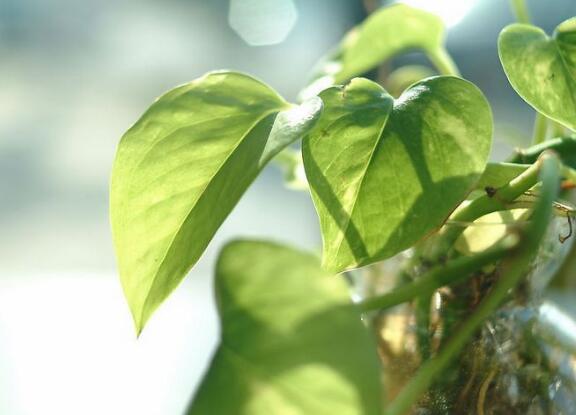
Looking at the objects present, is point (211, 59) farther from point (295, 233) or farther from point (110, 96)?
point (295, 233)

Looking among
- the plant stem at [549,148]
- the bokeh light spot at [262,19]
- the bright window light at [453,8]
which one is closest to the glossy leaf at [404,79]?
the bright window light at [453,8]

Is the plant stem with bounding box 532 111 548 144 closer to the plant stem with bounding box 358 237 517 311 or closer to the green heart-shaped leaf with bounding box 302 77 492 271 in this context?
the green heart-shaped leaf with bounding box 302 77 492 271

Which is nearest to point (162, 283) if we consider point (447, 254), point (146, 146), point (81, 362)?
point (146, 146)

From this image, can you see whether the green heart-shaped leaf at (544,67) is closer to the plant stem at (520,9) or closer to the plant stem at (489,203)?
the plant stem at (489,203)

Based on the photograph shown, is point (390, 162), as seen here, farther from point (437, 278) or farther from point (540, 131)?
point (540, 131)

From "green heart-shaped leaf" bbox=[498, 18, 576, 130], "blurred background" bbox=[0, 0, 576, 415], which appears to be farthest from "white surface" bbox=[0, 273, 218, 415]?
"green heart-shaped leaf" bbox=[498, 18, 576, 130]

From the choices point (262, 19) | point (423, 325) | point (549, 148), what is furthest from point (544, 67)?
point (262, 19)
